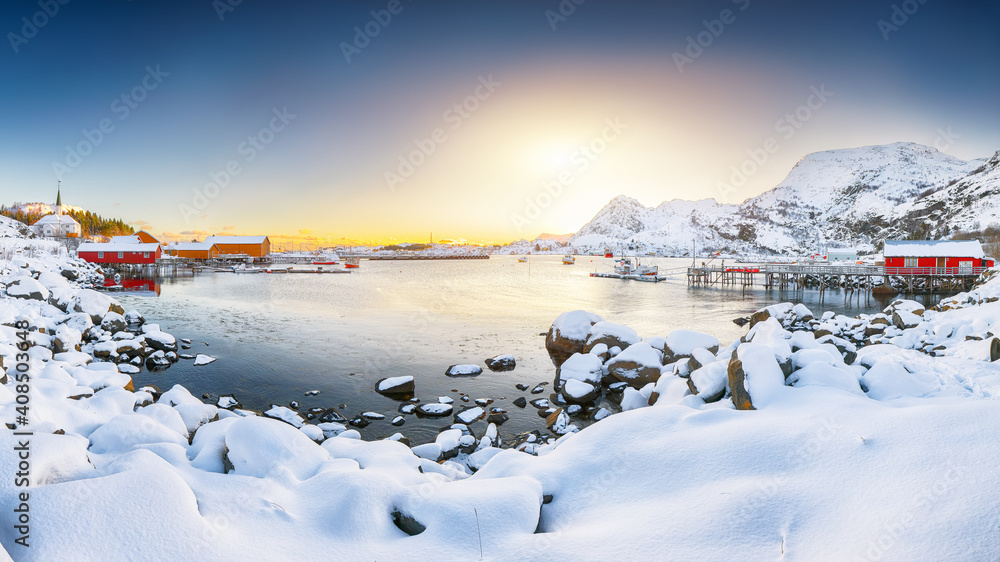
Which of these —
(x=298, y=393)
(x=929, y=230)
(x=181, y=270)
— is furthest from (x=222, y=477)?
(x=929, y=230)

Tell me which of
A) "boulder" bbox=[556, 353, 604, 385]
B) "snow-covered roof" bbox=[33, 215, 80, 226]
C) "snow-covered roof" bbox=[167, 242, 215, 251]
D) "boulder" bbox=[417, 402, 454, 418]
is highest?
"snow-covered roof" bbox=[33, 215, 80, 226]

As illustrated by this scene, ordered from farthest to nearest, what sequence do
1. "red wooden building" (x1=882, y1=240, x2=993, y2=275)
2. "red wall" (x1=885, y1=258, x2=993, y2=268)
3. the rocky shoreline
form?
"red wall" (x1=885, y1=258, x2=993, y2=268) < "red wooden building" (x1=882, y1=240, x2=993, y2=275) < the rocky shoreline

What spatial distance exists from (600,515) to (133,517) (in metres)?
4.82

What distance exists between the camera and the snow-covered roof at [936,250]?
52444 mm

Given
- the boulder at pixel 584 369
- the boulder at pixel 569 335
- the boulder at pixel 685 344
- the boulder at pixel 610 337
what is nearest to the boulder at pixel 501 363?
the boulder at pixel 569 335

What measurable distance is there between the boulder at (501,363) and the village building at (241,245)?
114261 mm

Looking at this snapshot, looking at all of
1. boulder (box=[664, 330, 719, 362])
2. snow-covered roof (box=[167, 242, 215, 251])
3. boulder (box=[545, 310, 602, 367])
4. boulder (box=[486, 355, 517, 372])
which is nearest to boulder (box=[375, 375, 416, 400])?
boulder (box=[486, 355, 517, 372])

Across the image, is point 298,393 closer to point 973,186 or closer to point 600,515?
point 600,515

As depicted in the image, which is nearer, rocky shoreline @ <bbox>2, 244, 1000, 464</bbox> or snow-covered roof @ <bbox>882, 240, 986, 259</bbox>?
rocky shoreline @ <bbox>2, 244, 1000, 464</bbox>

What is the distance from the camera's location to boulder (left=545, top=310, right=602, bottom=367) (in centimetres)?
2044

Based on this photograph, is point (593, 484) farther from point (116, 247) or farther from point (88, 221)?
point (88, 221)

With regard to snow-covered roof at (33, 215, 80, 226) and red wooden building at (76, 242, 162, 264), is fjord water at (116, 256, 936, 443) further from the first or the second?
snow-covered roof at (33, 215, 80, 226)

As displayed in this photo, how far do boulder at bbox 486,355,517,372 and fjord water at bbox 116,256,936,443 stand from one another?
65cm

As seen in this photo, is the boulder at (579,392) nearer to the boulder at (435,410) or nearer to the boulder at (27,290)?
the boulder at (435,410)
